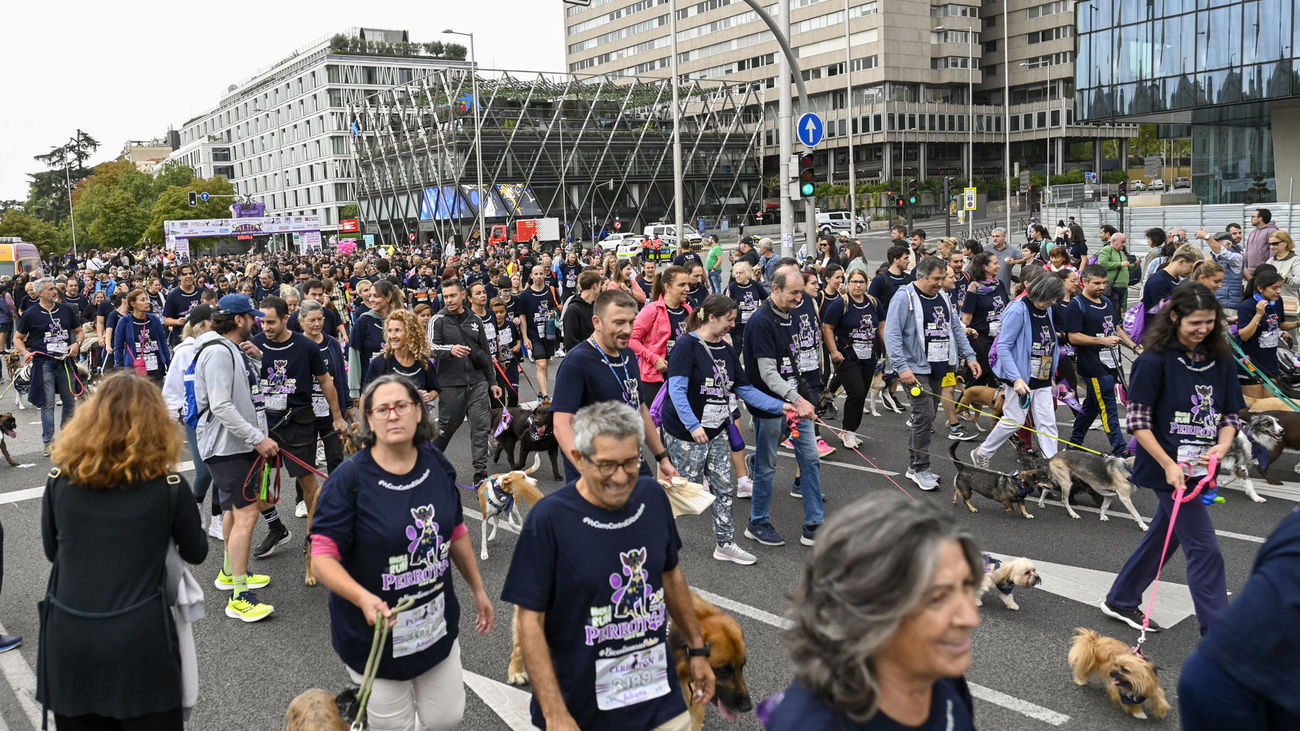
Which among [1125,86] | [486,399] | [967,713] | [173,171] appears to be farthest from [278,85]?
[967,713]

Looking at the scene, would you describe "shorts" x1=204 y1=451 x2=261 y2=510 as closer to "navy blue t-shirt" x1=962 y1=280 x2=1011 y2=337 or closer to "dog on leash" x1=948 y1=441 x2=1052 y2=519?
"dog on leash" x1=948 y1=441 x2=1052 y2=519

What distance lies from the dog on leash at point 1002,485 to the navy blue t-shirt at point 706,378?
2206mm

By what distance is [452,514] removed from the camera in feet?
12.1

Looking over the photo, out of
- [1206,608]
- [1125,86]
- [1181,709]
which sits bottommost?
[1206,608]

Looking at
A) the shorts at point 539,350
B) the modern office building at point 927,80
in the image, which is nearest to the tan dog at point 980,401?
the shorts at point 539,350

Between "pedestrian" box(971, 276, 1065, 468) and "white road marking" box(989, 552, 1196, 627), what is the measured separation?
5.73 feet

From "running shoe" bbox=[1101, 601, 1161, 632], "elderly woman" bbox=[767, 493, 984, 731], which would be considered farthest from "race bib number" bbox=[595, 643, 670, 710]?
"running shoe" bbox=[1101, 601, 1161, 632]

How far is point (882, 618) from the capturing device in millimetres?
1775

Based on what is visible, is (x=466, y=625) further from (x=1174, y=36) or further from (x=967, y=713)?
(x=1174, y=36)

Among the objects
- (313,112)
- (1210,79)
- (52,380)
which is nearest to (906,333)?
(52,380)

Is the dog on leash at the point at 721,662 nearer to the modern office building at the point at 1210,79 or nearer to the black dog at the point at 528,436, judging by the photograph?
the black dog at the point at 528,436

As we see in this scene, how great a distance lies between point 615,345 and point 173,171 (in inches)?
4292

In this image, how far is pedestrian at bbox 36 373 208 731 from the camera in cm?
320

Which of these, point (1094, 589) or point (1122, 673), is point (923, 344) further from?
point (1122, 673)
